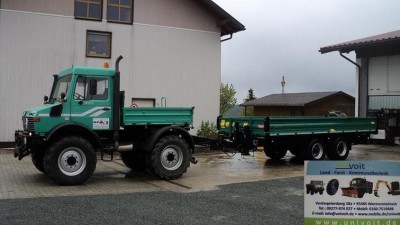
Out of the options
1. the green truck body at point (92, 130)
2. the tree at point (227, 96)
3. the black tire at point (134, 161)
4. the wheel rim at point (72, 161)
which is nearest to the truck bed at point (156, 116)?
the green truck body at point (92, 130)

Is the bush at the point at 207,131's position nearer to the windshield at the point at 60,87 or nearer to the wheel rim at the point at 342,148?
the wheel rim at the point at 342,148

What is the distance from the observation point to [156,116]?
37.1 ft

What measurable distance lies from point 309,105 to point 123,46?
911 inches

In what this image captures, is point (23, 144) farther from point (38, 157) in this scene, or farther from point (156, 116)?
point (156, 116)

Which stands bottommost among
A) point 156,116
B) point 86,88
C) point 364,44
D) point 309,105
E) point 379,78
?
point 156,116

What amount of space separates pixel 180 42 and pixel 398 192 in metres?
16.1

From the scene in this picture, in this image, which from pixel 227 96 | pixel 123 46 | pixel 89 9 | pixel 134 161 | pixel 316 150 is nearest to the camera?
pixel 134 161

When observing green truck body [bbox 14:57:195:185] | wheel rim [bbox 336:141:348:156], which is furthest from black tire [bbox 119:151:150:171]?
wheel rim [bbox 336:141:348:156]

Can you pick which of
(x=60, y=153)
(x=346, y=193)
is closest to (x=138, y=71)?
(x=60, y=153)

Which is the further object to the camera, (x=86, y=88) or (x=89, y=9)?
(x=89, y=9)

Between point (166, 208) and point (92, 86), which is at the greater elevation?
point (92, 86)

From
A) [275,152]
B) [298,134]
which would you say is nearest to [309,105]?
[275,152]

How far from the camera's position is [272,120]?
44.2 ft

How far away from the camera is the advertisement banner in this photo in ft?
13.7
